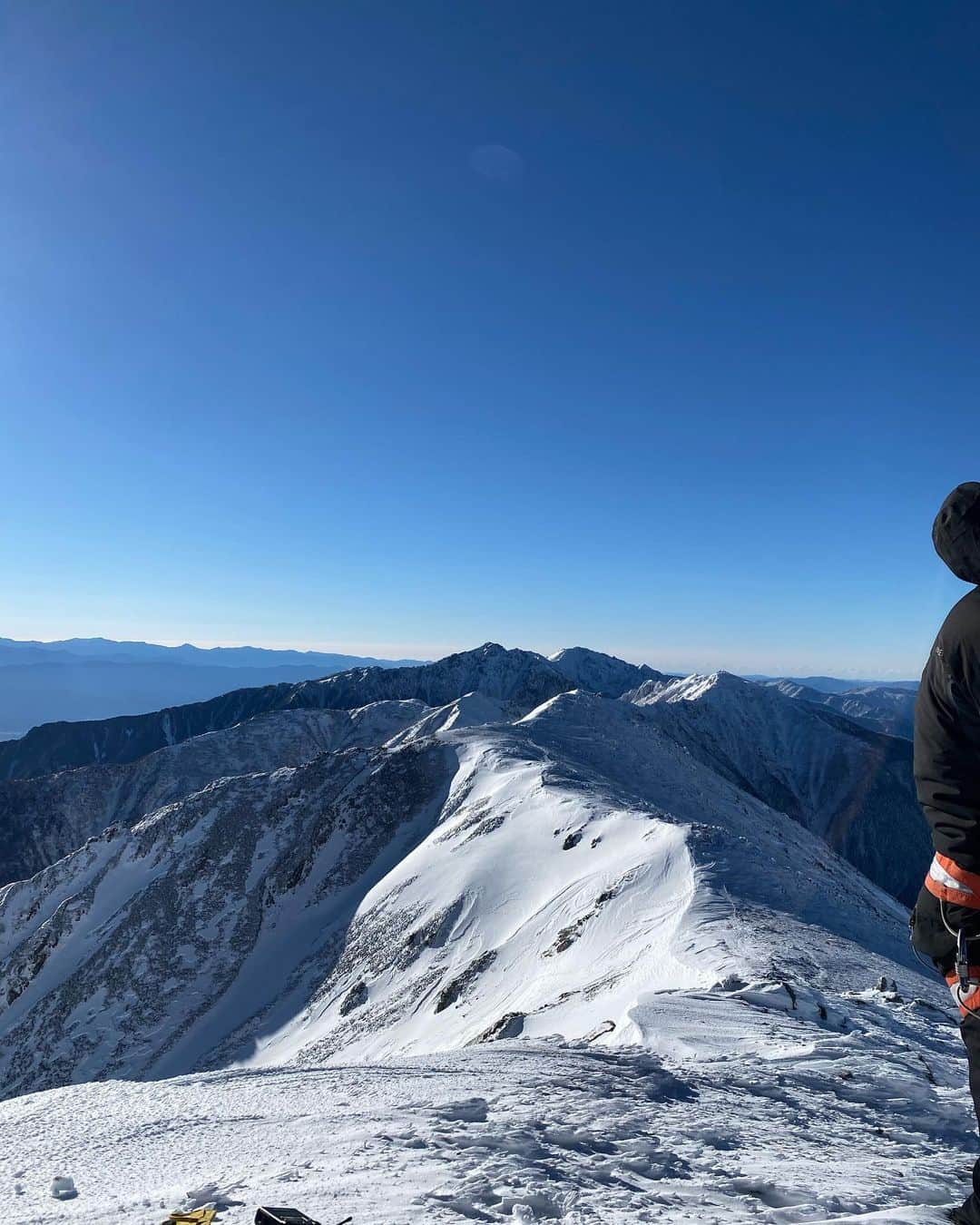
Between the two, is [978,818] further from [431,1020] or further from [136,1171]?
[431,1020]

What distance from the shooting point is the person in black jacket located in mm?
4520

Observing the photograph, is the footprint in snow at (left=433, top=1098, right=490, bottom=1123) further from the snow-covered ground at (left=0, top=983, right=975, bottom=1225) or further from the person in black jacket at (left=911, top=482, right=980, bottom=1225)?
the person in black jacket at (left=911, top=482, right=980, bottom=1225)

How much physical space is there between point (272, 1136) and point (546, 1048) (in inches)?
198

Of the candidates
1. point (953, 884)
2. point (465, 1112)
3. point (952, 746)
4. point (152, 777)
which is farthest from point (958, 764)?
point (152, 777)

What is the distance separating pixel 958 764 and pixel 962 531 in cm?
153

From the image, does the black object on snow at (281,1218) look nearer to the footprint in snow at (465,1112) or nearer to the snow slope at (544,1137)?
the snow slope at (544,1137)

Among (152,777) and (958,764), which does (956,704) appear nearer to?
(958,764)

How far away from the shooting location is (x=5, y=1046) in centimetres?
5419

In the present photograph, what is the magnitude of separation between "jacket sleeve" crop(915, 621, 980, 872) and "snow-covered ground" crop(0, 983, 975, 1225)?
3015 mm

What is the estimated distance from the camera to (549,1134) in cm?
745

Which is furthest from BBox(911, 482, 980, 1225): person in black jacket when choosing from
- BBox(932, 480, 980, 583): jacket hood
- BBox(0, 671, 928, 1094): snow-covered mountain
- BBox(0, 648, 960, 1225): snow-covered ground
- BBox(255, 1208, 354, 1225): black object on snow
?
BBox(0, 671, 928, 1094): snow-covered mountain

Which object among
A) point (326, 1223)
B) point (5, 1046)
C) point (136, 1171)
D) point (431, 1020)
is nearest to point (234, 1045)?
point (431, 1020)

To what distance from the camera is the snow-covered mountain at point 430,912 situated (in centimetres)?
2158

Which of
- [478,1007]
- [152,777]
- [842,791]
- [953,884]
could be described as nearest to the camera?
[953,884]
